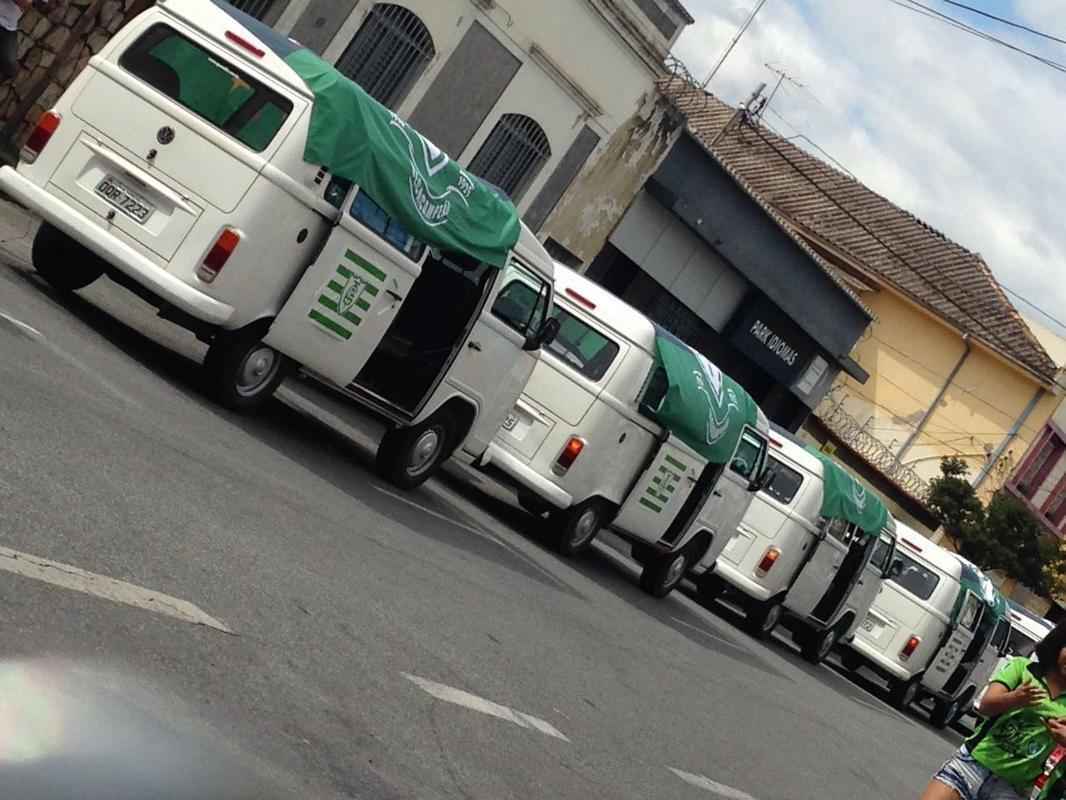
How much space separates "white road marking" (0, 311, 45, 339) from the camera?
11430mm

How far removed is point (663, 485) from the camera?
63.6 feet

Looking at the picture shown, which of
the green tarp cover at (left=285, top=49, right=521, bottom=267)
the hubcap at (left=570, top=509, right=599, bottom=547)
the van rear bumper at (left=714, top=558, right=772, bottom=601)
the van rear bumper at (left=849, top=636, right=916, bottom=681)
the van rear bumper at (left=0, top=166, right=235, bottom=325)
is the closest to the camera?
the van rear bumper at (left=0, top=166, right=235, bottom=325)

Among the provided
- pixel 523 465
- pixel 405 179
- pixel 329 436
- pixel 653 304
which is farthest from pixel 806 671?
pixel 653 304

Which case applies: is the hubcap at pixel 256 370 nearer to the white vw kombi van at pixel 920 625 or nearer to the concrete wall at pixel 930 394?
the white vw kombi van at pixel 920 625

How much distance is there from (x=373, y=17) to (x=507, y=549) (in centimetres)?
1216

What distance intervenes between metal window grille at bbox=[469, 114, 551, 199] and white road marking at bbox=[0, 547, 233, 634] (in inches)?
875

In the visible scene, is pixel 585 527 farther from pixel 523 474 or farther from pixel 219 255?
pixel 219 255

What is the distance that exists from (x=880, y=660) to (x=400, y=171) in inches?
621

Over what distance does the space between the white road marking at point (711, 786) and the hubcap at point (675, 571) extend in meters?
9.27

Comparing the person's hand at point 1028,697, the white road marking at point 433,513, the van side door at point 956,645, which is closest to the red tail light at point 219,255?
the white road marking at point 433,513

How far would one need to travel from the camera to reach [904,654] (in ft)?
88.9

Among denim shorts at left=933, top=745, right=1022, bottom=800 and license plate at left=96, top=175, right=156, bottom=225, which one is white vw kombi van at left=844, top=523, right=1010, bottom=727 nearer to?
license plate at left=96, top=175, right=156, bottom=225

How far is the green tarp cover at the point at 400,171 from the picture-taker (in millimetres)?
12688

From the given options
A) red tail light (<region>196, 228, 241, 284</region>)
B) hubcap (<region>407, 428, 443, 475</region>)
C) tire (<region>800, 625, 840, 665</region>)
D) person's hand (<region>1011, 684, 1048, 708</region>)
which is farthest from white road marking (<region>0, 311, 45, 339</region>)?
tire (<region>800, 625, 840, 665</region>)
